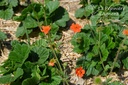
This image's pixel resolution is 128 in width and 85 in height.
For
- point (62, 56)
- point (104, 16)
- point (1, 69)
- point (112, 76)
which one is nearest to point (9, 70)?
point (1, 69)

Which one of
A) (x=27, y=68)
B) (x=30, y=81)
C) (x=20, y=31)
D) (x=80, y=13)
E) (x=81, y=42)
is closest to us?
(x=30, y=81)

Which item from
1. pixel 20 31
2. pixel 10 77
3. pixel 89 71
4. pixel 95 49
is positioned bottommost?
pixel 89 71

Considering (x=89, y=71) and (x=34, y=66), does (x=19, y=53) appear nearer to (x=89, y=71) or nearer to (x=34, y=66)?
(x=34, y=66)

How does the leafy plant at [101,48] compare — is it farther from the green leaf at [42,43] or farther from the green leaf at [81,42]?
the green leaf at [42,43]

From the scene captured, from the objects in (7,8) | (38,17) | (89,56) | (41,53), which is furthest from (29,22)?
(89,56)

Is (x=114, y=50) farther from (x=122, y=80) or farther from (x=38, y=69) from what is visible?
(x=38, y=69)

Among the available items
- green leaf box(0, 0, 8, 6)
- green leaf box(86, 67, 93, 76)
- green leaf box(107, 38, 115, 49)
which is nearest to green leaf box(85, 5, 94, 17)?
green leaf box(107, 38, 115, 49)

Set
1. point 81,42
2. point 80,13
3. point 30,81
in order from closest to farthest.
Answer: point 30,81 < point 81,42 < point 80,13

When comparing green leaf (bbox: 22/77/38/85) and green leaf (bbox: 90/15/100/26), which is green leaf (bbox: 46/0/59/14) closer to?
green leaf (bbox: 90/15/100/26)
